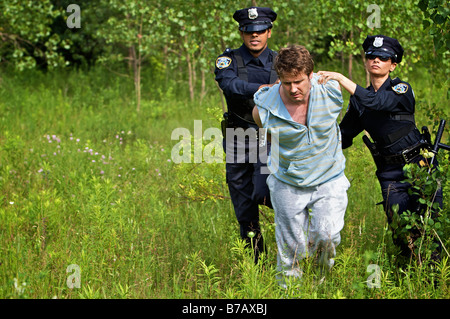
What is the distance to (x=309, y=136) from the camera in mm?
3893

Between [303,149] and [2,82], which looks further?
[2,82]

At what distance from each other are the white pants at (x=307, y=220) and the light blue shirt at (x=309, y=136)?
0.27 feet

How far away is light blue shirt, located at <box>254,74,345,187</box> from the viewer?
3.86 meters

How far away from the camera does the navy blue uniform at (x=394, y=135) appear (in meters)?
4.36

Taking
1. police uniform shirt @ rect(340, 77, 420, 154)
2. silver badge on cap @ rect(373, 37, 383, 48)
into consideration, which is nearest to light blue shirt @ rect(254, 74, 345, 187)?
police uniform shirt @ rect(340, 77, 420, 154)

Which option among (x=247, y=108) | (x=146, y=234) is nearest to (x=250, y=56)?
(x=247, y=108)

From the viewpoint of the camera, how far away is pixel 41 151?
8242 millimetres

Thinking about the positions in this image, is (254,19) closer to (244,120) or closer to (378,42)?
(244,120)

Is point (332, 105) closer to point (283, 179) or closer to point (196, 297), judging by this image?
point (283, 179)

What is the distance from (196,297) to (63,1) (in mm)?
14356

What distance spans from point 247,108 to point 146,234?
148 cm

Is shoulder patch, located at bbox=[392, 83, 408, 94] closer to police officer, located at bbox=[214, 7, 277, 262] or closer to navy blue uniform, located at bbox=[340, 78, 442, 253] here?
navy blue uniform, located at bbox=[340, 78, 442, 253]

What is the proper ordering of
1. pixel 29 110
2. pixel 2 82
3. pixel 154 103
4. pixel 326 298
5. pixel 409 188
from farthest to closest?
1. pixel 2 82
2. pixel 154 103
3. pixel 29 110
4. pixel 409 188
5. pixel 326 298
